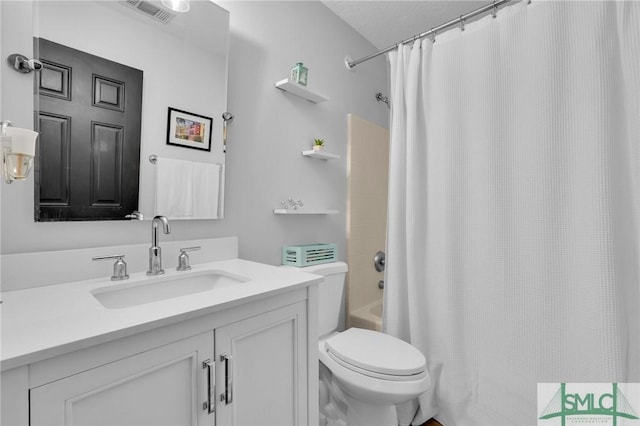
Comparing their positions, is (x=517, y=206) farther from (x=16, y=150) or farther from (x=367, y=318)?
(x=16, y=150)

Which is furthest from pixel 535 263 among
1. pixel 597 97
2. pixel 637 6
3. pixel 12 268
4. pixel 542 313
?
pixel 12 268

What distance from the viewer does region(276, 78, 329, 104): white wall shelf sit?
1691 millimetres

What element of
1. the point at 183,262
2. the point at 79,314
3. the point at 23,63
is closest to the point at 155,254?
the point at 183,262

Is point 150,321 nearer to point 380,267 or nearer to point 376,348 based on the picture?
point 376,348

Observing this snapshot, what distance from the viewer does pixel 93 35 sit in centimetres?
109

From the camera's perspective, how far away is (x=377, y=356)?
4.44ft

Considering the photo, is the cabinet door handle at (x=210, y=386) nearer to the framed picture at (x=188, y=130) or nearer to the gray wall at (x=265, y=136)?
the gray wall at (x=265, y=136)

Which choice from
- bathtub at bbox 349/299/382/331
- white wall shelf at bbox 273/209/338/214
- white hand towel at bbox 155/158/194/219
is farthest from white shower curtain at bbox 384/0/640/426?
white hand towel at bbox 155/158/194/219

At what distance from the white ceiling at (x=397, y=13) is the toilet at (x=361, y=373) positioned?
1.67 metres

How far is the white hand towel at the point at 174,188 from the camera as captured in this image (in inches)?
50.0

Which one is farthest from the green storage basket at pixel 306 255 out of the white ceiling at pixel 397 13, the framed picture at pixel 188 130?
the white ceiling at pixel 397 13

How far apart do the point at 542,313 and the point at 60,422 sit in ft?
5.44

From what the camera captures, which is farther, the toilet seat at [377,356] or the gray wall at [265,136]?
the toilet seat at [377,356]

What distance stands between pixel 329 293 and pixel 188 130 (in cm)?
106
